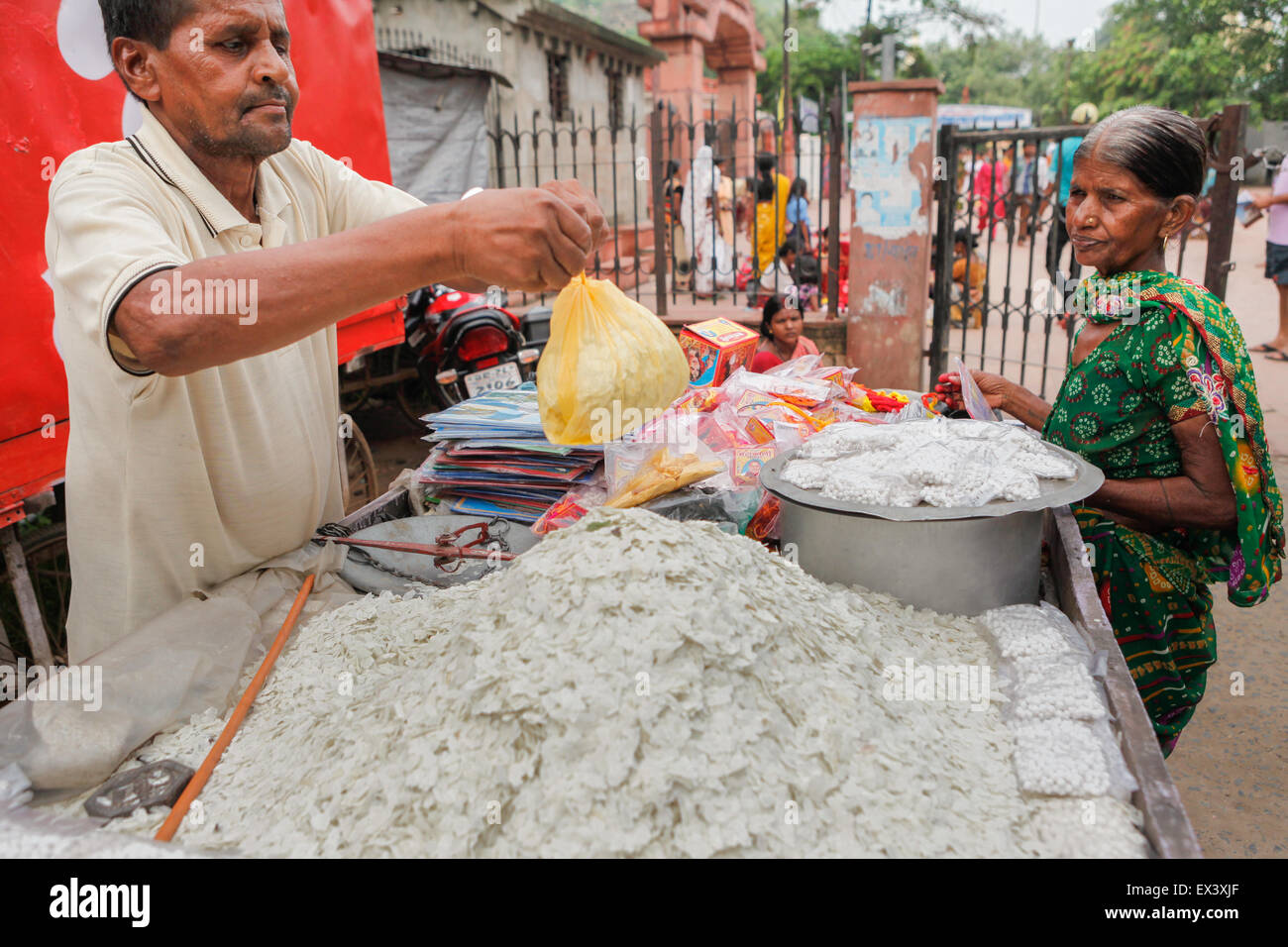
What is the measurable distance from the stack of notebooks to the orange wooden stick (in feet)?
1.54

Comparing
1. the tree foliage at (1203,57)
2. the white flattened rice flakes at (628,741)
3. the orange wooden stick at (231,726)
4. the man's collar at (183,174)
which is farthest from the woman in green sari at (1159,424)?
the tree foliage at (1203,57)

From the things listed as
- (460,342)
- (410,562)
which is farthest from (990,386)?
(460,342)

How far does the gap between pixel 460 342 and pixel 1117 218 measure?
12.8 feet

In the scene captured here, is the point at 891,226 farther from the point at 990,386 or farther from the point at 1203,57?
the point at 1203,57

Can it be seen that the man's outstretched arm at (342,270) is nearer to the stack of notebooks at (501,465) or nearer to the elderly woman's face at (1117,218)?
the stack of notebooks at (501,465)

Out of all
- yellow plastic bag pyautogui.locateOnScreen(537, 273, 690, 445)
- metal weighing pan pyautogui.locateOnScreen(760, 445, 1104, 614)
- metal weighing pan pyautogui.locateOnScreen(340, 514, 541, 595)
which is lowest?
metal weighing pan pyautogui.locateOnScreen(340, 514, 541, 595)

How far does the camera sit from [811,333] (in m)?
5.94

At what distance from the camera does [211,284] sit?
1.11m

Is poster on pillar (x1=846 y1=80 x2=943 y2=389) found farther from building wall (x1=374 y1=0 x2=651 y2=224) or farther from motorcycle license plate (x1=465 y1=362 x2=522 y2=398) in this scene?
building wall (x1=374 y1=0 x2=651 y2=224)

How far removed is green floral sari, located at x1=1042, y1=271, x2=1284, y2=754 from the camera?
1629 millimetres

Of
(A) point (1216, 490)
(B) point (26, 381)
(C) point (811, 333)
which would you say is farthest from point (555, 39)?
(A) point (1216, 490)

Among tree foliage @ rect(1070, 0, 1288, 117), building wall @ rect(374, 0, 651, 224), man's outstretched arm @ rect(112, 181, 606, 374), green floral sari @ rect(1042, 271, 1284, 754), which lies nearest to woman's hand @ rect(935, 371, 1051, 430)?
green floral sari @ rect(1042, 271, 1284, 754)
